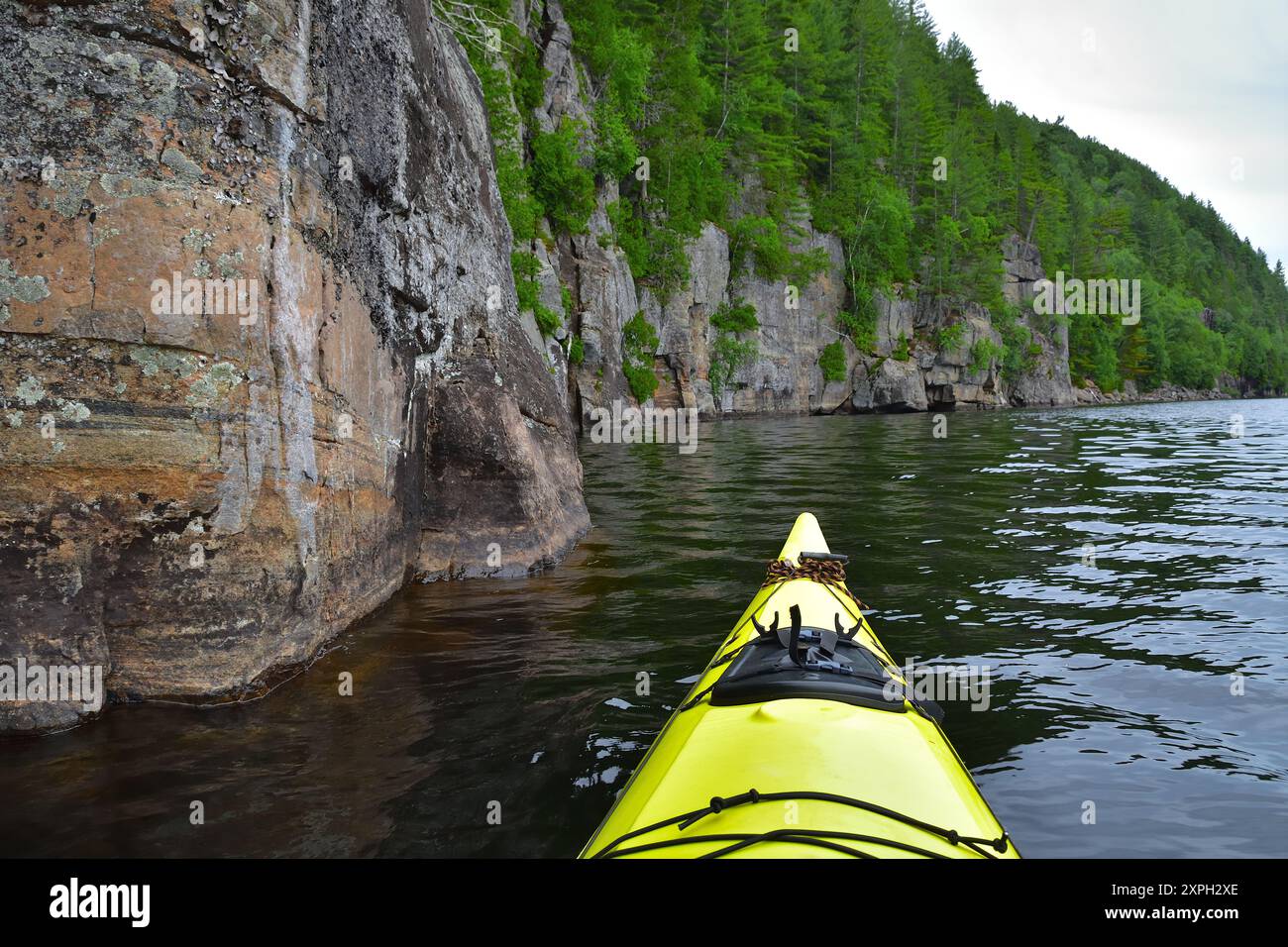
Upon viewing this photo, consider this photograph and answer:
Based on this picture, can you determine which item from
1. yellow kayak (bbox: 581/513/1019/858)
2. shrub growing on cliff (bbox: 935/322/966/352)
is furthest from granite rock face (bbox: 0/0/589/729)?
shrub growing on cliff (bbox: 935/322/966/352)

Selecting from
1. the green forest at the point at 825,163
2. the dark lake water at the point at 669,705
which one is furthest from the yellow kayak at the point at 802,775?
the green forest at the point at 825,163

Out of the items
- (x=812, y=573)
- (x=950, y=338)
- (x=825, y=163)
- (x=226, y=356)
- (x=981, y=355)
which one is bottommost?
(x=812, y=573)

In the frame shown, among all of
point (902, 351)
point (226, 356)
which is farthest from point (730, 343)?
point (226, 356)

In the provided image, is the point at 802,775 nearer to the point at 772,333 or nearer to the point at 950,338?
the point at 772,333

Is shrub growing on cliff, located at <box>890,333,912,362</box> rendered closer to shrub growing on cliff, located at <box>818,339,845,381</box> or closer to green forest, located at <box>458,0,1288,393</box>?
green forest, located at <box>458,0,1288,393</box>

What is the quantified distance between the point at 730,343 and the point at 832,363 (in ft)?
29.5

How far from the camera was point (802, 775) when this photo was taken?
8.32ft

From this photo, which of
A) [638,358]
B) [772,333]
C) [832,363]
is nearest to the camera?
[638,358]

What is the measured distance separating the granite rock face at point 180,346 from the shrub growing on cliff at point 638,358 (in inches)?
999

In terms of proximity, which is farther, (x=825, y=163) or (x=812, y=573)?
(x=825, y=163)

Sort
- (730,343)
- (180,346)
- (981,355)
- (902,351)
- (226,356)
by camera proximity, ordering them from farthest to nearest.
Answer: (981,355) → (902,351) → (730,343) → (226,356) → (180,346)

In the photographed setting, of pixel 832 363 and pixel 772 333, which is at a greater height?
pixel 772 333
